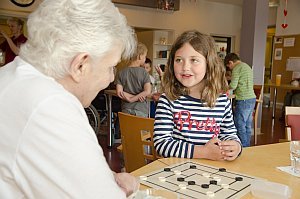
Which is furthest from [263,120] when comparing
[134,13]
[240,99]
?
[134,13]

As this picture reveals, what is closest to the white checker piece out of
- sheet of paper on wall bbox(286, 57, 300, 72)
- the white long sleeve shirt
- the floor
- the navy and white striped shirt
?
the navy and white striped shirt

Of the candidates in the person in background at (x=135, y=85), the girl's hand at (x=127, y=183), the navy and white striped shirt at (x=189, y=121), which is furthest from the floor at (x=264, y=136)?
the girl's hand at (x=127, y=183)

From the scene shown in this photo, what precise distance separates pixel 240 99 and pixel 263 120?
9.60ft

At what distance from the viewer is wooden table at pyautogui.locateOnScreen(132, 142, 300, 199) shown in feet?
3.73

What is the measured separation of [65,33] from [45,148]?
251 mm

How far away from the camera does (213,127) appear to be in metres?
1.52

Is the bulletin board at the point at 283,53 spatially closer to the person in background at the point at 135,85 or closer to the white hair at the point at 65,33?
the person in background at the point at 135,85

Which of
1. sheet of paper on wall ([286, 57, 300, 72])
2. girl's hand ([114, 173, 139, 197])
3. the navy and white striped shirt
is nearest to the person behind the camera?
girl's hand ([114, 173, 139, 197])

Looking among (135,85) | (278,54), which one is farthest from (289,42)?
(135,85)

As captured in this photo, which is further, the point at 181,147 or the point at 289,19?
the point at 289,19

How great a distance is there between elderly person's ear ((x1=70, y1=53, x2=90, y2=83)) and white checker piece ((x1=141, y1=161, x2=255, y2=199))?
0.46 metres

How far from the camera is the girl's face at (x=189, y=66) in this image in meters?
1.50

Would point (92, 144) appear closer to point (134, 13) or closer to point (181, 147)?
point (181, 147)

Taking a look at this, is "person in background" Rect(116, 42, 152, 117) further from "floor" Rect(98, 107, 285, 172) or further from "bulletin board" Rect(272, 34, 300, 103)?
"bulletin board" Rect(272, 34, 300, 103)
